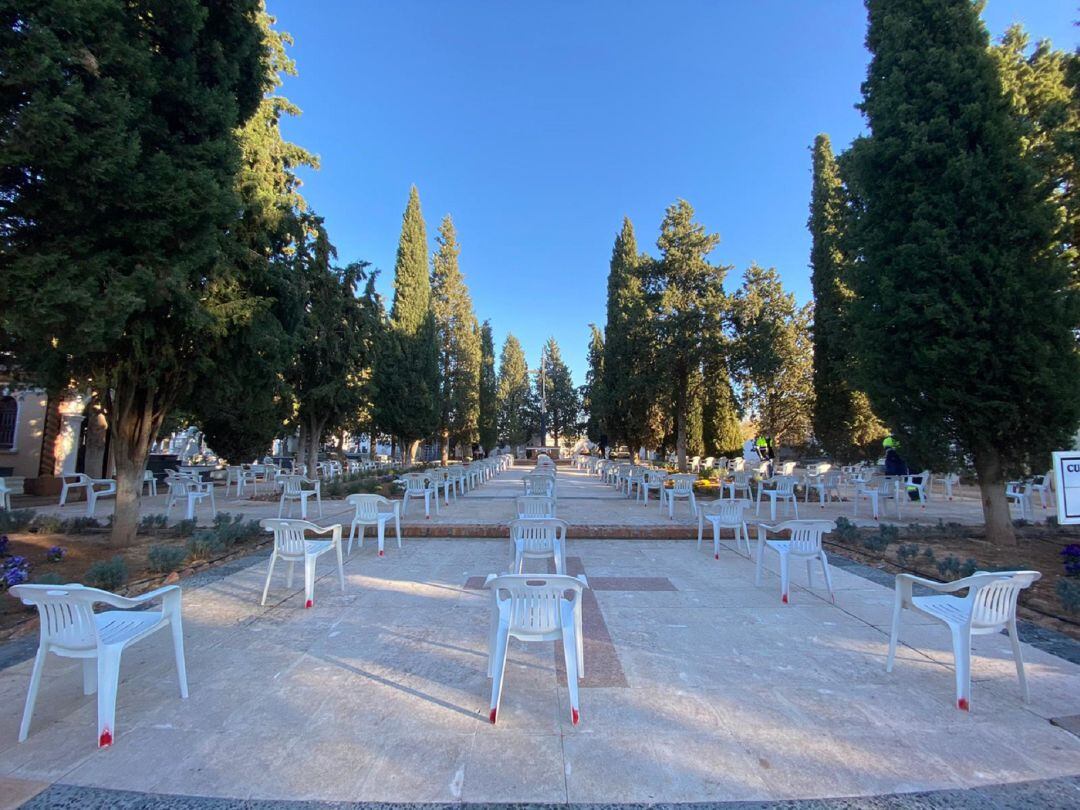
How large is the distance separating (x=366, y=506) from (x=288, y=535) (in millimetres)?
1811

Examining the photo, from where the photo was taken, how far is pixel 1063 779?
2.18 meters

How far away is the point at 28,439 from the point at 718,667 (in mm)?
20721

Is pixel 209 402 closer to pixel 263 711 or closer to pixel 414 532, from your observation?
pixel 414 532

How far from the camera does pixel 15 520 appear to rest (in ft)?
24.4

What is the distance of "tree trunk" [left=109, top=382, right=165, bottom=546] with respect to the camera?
6.71m

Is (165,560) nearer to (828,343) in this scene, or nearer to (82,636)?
(82,636)

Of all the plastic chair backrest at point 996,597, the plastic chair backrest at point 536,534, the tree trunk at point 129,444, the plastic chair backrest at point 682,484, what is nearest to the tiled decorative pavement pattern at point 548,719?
the plastic chair backrest at point 996,597

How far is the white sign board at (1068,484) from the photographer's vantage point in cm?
349

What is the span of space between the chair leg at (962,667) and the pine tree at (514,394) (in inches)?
1570

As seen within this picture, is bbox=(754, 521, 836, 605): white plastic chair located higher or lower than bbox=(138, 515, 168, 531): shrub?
higher

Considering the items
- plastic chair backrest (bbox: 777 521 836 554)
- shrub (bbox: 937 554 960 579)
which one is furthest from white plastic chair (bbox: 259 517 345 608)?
shrub (bbox: 937 554 960 579)

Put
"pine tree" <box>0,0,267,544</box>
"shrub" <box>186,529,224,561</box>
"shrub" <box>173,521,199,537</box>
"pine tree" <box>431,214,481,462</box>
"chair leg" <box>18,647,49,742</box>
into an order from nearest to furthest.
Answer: "chair leg" <box>18,647,49,742</box> < "pine tree" <box>0,0,267,544</box> < "shrub" <box>186,529,224,561</box> < "shrub" <box>173,521,199,537</box> < "pine tree" <box>431,214,481,462</box>

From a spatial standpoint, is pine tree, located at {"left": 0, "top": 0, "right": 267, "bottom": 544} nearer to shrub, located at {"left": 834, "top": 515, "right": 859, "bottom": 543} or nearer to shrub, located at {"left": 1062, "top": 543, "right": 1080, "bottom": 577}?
shrub, located at {"left": 834, "top": 515, "right": 859, "bottom": 543}

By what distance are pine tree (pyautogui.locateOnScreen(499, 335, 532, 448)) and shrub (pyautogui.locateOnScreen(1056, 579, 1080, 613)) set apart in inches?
1525
